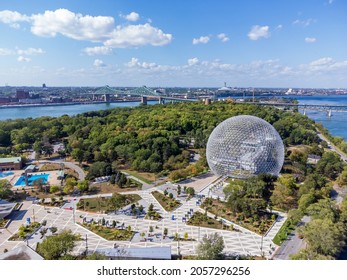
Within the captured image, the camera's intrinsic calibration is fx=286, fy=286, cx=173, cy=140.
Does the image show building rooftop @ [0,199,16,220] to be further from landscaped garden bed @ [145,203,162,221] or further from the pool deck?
landscaped garden bed @ [145,203,162,221]

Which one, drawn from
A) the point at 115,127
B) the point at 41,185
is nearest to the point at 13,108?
the point at 115,127

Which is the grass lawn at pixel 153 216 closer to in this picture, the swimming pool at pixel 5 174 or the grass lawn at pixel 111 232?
the grass lawn at pixel 111 232

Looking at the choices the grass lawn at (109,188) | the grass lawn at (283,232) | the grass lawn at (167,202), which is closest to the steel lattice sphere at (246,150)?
the grass lawn at (167,202)

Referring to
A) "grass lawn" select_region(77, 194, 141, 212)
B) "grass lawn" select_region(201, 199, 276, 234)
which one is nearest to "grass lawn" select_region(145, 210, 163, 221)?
"grass lawn" select_region(77, 194, 141, 212)

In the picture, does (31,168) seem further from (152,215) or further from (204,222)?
(204,222)

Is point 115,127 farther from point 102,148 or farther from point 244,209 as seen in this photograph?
point 244,209

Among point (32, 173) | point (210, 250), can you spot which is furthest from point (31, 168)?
point (210, 250)

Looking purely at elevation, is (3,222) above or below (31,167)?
below
